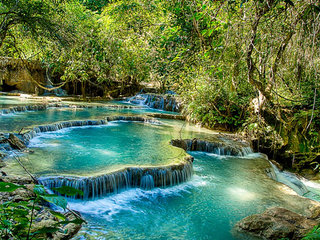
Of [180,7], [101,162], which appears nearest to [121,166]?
[101,162]

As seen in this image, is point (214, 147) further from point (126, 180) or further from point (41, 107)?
point (41, 107)

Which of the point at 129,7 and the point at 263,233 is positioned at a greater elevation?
the point at 129,7

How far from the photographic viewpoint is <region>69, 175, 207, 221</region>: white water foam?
515cm

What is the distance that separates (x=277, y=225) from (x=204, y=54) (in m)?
3.23

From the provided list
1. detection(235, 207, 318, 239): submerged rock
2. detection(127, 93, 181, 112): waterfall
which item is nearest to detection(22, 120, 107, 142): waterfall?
detection(235, 207, 318, 239): submerged rock

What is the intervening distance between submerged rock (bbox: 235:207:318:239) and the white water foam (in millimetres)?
1963

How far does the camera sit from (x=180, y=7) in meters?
5.37

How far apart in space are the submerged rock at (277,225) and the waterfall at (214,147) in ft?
15.7

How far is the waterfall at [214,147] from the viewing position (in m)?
9.57

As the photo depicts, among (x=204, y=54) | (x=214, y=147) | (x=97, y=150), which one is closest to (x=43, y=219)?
(x=204, y=54)

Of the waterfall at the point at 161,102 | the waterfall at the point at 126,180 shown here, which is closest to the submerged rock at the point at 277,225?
the waterfall at the point at 126,180

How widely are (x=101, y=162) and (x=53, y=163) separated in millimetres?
1226

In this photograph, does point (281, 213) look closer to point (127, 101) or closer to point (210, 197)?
point (210, 197)

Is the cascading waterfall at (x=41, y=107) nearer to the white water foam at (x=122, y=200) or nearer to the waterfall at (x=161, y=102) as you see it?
the waterfall at (x=161, y=102)
